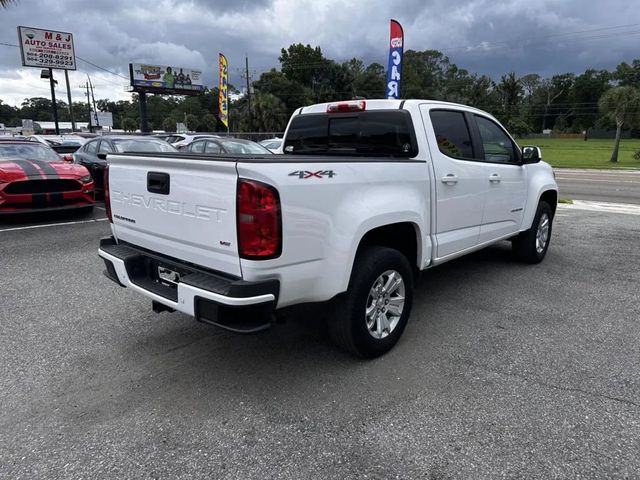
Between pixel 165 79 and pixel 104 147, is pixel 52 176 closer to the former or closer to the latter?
pixel 104 147

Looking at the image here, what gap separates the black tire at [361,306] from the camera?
3217mm

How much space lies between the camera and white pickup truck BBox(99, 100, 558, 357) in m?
2.67

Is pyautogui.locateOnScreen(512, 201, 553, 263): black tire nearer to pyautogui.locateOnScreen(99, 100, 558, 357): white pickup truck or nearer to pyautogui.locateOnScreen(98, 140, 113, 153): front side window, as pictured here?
pyautogui.locateOnScreen(99, 100, 558, 357): white pickup truck

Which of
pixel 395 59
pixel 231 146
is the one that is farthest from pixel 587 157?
pixel 231 146

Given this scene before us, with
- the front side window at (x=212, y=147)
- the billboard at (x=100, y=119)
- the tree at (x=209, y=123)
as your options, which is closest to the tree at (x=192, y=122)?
the tree at (x=209, y=123)

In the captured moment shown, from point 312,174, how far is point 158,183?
A: 1.07 meters

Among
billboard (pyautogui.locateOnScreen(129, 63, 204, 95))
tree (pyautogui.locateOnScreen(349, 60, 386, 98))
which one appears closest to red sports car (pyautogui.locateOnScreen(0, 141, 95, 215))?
billboard (pyautogui.locateOnScreen(129, 63, 204, 95))

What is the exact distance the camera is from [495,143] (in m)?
5.12

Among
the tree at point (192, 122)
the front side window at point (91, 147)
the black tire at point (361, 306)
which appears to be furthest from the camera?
the tree at point (192, 122)

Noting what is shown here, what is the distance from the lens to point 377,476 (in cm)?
235

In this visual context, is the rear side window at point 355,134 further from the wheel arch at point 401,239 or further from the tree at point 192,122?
the tree at point 192,122

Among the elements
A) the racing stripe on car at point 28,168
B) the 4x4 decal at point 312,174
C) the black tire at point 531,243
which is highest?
the 4x4 decal at point 312,174

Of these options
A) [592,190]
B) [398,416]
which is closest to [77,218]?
[398,416]

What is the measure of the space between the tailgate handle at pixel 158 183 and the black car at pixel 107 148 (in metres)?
7.49
